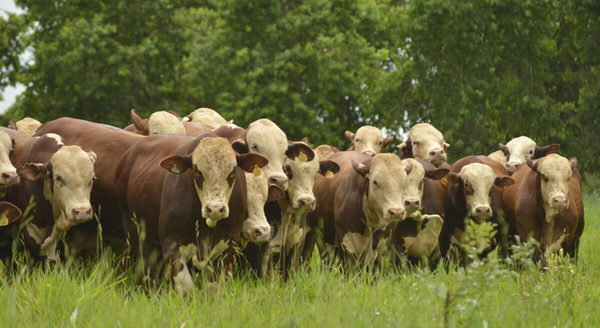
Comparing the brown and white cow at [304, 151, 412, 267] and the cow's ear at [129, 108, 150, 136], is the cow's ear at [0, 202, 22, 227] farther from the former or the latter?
the cow's ear at [129, 108, 150, 136]

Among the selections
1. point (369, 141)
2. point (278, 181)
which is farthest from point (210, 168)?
point (369, 141)

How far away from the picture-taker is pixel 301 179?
935 cm

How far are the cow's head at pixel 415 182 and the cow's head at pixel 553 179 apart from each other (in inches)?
41.4

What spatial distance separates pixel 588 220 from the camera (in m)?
15.5

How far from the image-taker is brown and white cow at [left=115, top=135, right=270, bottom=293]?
7.55 meters

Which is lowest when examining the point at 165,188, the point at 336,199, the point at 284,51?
the point at 284,51

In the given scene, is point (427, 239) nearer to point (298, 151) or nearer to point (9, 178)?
point (298, 151)

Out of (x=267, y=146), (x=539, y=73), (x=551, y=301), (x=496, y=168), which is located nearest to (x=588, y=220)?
(x=496, y=168)

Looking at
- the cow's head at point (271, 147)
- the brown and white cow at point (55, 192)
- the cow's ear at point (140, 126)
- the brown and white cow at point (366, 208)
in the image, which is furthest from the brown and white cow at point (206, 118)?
the brown and white cow at point (55, 192)

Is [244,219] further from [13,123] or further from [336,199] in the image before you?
[13,123]

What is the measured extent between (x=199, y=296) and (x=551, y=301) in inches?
98.2

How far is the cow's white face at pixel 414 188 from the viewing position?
32.0ft

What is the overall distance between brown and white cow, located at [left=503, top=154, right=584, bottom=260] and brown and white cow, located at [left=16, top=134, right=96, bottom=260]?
15.8ft

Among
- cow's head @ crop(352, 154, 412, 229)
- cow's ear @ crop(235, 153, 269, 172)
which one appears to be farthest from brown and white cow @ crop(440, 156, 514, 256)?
cow's ear @ crop(235, 153, 269, 172)
